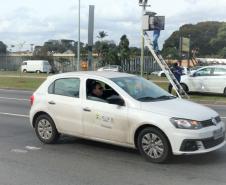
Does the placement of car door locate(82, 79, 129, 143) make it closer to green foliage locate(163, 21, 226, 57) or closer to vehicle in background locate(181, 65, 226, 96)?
vehicle in background locate(181, 65, 226, 96)

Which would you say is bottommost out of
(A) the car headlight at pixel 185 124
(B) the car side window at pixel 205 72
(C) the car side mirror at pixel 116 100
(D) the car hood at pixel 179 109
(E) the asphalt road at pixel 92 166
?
(E) the asphalt road at pixel 92 166

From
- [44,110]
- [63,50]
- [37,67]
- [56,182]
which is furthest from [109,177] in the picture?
[63,50]

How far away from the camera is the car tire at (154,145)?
7.59 metres

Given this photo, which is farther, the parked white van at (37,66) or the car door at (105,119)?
the parked white van at (37,66)

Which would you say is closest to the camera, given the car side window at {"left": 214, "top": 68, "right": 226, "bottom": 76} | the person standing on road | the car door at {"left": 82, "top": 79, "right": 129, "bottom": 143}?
the car door at {"left": 82, "top": 79, "right": 129, "bottom": 143}

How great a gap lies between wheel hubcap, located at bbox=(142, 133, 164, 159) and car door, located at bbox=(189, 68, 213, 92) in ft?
49.7

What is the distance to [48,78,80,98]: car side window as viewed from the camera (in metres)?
9.01

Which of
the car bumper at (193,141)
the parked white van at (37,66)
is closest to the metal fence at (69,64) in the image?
the parked white van at (37,66)

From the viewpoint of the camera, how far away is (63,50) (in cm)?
12481

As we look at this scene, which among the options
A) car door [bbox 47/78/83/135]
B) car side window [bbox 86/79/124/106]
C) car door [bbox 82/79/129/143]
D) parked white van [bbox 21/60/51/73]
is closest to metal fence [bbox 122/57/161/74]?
parked white van [bbox 21/60/51/73]

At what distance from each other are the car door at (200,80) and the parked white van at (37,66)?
5218cm

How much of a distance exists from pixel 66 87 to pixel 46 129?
3.10 ft

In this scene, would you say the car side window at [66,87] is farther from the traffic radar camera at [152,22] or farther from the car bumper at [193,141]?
the traffic radar camera at [152,22]

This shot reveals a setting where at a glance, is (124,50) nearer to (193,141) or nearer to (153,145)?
(153,145)
